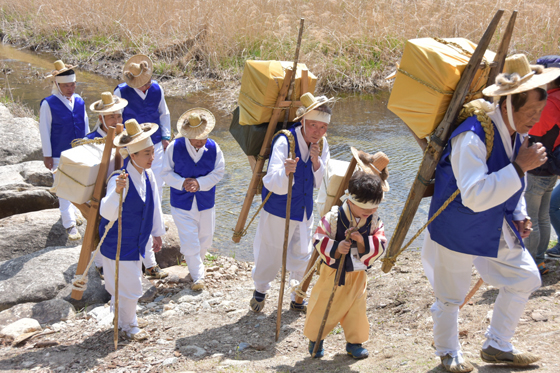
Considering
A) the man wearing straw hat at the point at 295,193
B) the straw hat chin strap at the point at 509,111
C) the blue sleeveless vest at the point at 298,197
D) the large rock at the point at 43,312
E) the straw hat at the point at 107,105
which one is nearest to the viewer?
the straw hat chin strap at the point at 509,111

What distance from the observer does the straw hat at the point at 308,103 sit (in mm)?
4609

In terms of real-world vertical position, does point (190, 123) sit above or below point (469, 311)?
above

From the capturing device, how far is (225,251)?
23.5 feet

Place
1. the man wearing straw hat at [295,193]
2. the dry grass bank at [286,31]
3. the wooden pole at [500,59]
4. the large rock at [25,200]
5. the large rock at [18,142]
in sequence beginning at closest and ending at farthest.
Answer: the wooden pole at [500,59] < the man wearing straw hat at [295,193] < the large rock at [25,200] < the large rock at [18,142] < the dry grass bank at [286,31]

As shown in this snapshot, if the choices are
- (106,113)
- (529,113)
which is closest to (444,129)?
(529,113)

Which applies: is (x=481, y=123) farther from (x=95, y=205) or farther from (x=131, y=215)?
(x=95, y=205)

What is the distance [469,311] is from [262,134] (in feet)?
8.31

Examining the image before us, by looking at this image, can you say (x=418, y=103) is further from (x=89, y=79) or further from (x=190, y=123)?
(x=89, y=79)

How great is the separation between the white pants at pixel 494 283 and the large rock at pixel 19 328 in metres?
3.64

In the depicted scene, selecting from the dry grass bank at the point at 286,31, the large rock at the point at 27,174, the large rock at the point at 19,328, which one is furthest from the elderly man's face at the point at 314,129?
the dry grass bank at the point at 286,31

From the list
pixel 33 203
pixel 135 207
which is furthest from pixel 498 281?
pixel 33 203

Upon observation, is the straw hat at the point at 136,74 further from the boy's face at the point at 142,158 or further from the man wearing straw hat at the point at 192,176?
the boy's face at the point at 142,158

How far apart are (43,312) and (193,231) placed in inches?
67.8

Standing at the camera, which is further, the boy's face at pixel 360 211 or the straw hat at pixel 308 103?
the straw hat at pixel 308 103
